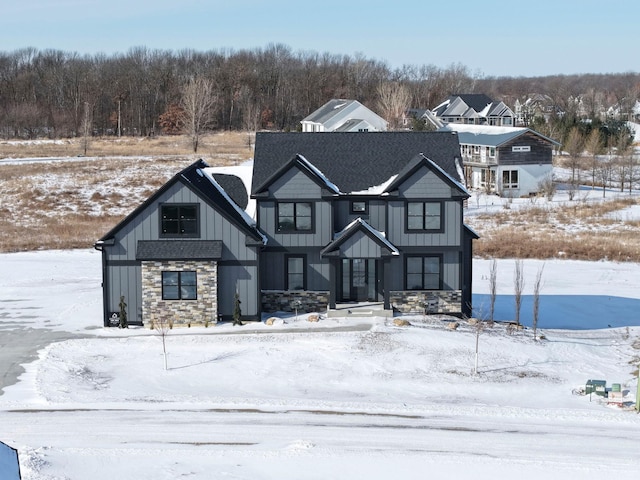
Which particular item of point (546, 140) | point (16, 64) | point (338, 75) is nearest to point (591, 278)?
point (546, 140)

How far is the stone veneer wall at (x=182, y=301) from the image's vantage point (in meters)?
28.5

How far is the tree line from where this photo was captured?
10700 cm

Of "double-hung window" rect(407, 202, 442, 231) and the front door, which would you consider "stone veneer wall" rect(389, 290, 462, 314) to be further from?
"double-hung window" rect(407, 202, 442, 231)

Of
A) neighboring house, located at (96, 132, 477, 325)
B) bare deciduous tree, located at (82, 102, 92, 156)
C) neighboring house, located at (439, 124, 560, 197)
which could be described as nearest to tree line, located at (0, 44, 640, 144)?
bare deciduous tree, located at (82, 102, 92, 156)

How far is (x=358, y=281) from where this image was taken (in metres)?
30.9

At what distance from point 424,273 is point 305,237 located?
4.22 m

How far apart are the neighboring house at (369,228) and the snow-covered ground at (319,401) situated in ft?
4.65

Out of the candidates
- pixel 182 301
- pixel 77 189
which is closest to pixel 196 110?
pixel 77 189

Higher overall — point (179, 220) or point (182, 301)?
point (179, 220)

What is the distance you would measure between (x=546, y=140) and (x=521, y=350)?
4425 cm

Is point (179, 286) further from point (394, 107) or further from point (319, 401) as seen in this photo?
point (394, 107)

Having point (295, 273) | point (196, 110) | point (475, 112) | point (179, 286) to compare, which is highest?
point (475, 112)

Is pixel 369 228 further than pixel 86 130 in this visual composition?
No

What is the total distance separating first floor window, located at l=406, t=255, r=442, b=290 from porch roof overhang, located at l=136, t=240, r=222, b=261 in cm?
661
